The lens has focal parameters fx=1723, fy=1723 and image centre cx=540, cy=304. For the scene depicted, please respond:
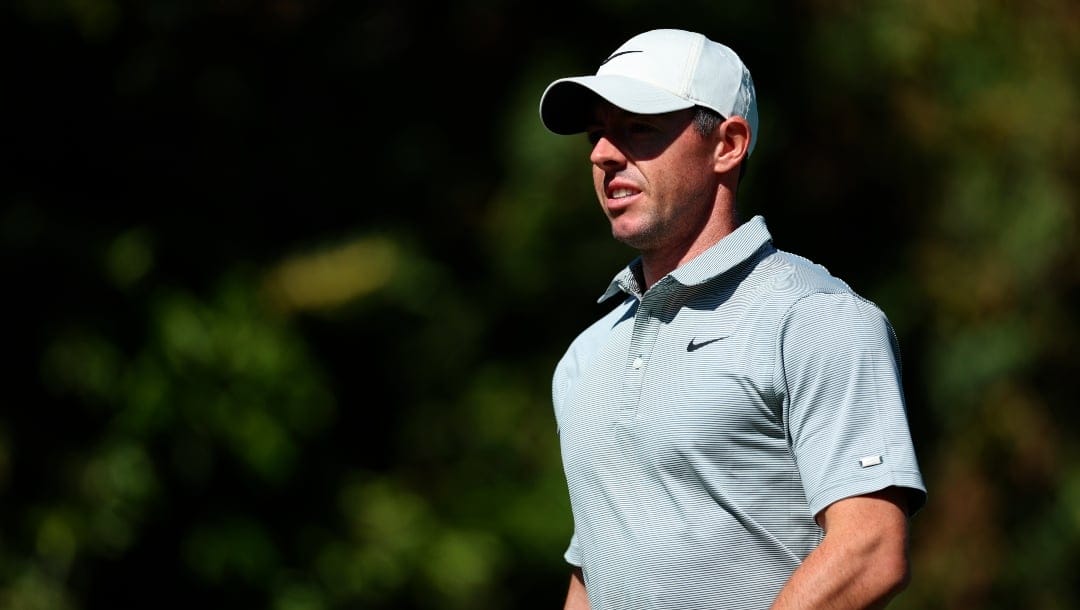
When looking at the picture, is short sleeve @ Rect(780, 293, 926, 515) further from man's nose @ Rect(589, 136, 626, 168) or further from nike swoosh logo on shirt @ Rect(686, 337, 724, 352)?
man's nose @ Rect(589, 136, 626, 168)

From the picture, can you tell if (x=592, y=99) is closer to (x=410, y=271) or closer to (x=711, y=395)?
(x=711, y=395)

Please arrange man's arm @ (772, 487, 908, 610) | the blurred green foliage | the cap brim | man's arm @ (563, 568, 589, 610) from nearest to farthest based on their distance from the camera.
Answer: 1. man's arm @ (772, 487, 908, 610)
2. the cap brim
3. man's arm @ (563, 568, 589, 610)
4. the blurred green foliage

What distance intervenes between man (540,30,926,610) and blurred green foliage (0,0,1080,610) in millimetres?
5632

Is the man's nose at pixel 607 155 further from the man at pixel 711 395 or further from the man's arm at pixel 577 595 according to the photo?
the man's arm at pixel 577 595

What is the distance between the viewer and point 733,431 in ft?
6.34

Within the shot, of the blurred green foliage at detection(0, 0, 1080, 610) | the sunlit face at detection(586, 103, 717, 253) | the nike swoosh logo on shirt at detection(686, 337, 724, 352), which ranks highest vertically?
the blurred green foliage at detection(0, 0, 1080, 610)

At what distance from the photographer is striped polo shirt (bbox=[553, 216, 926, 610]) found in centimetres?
187

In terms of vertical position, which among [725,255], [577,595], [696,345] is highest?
[725,255]

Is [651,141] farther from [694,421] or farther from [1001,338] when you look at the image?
[1001,338]

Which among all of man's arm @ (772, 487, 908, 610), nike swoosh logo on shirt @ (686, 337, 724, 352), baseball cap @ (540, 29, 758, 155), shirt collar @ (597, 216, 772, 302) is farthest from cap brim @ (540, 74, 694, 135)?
man's arm @ (772, 487, 908, 610)

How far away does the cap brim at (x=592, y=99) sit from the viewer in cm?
212

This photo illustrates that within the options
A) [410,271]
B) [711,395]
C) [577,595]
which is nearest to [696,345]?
[711,395]

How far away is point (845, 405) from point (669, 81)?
0.51m

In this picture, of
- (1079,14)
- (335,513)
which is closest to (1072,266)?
(1079,14)
